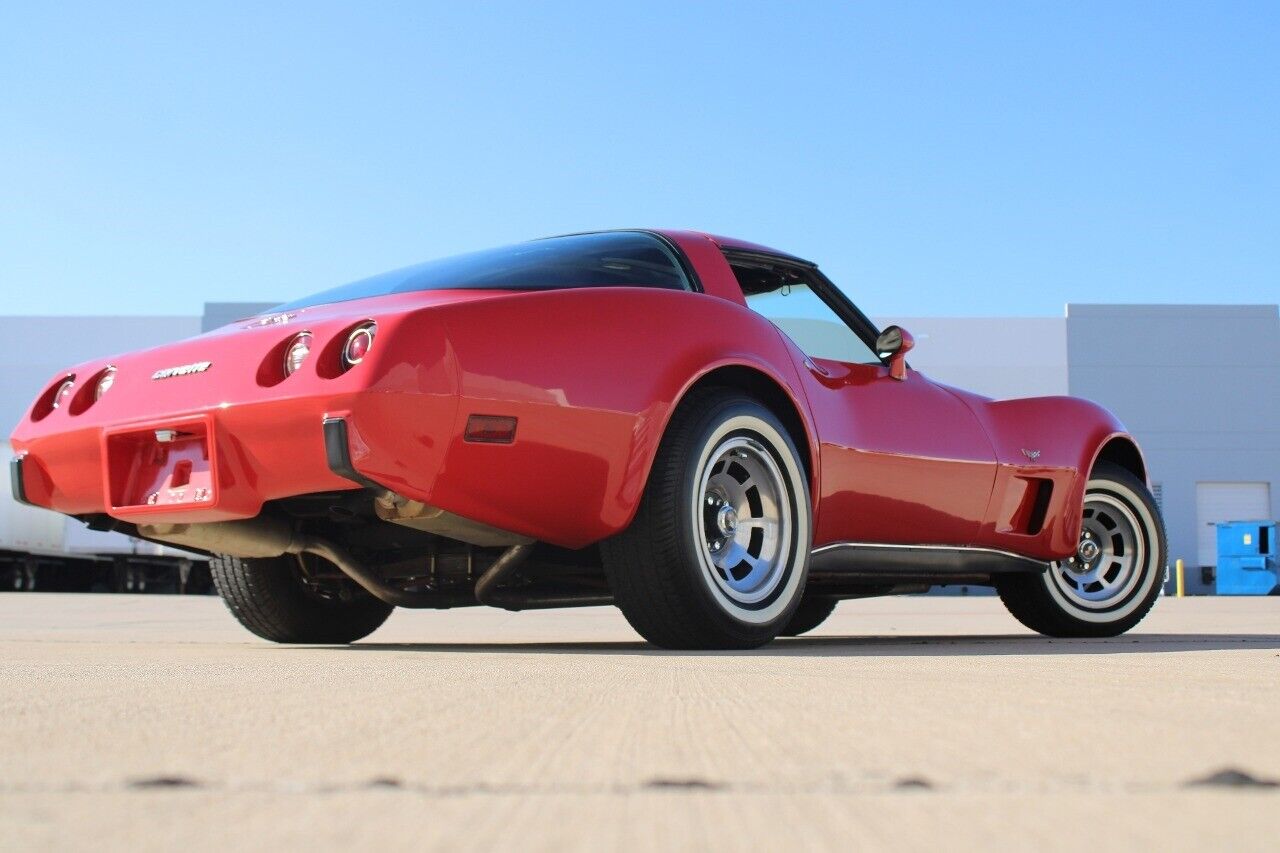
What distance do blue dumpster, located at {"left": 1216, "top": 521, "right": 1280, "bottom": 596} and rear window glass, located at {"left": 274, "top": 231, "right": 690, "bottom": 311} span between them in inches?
1258

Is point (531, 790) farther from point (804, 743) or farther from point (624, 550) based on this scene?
point (624, 550)

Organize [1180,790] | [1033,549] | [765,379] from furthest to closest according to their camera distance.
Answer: [1033,549] → [765,379] → [1180,790]

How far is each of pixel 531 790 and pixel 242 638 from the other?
17.2ft

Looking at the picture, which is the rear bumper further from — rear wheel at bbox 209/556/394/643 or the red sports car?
rear wheel at bbox 209/556/394/643

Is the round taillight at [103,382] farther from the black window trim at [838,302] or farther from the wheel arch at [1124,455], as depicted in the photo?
the wheel arch at [1124,455]

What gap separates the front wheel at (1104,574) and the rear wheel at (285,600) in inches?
118

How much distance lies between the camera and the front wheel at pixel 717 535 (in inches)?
162

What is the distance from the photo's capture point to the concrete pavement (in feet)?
3.96

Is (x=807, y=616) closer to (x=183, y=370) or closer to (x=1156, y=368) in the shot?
(x=183, y=370)

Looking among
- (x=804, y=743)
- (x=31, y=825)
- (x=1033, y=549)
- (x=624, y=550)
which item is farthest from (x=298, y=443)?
(x=1033, y=549)

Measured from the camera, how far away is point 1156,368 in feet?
133

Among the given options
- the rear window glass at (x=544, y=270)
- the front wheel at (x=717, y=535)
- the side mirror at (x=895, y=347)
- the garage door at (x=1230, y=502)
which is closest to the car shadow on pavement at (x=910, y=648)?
the front wheel at (x=717, y=535)

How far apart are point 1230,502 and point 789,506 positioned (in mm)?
39448

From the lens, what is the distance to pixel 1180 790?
4.66ft
